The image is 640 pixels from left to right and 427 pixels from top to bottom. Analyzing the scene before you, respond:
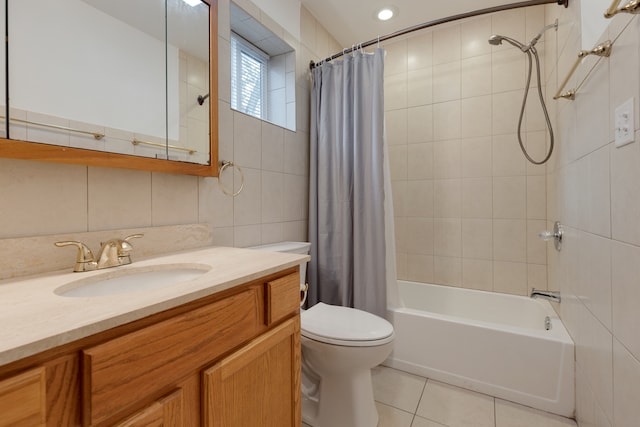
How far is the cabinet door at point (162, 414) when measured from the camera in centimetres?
53

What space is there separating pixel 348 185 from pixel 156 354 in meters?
1.48

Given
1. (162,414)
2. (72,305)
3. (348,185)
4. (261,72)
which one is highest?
(261,72)

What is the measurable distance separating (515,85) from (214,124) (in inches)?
81.6

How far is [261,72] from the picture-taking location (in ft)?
6.31

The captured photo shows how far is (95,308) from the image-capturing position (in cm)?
52

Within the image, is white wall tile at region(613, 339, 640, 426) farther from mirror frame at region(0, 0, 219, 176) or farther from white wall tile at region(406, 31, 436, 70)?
white wall tile at region(406, 31, 436, 70)

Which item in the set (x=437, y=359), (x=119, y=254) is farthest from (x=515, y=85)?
(x=119, y=254)

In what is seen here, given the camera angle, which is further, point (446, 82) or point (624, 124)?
point (446, 82)

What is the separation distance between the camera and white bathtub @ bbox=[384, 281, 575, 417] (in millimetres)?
1398

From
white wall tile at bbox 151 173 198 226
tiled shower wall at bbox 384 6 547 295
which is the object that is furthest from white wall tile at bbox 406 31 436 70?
white wall tile at bbox 151 173 198 226

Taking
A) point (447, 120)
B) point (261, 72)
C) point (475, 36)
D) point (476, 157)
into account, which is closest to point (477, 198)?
point (476, 157)

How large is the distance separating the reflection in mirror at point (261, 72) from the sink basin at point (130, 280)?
3.36 feet

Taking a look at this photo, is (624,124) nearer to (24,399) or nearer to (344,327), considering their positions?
(344,327)

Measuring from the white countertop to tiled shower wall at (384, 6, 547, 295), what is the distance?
1.78 meters
